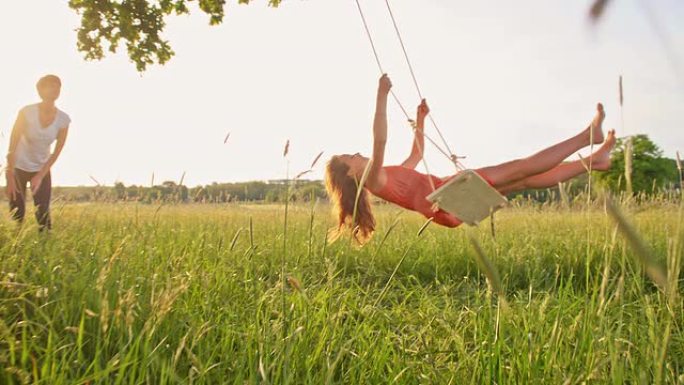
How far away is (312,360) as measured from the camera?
169 centimetres

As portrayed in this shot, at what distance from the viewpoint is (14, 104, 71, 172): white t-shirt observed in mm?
5016

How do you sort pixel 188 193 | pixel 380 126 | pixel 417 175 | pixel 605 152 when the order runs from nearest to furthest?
pixel 380 126 < pixel 605 152 < pixel 417 175 < pixel 188 193

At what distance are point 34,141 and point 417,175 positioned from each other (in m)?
3.51

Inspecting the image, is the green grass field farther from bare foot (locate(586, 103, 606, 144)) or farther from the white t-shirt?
bare foot (locate(586, 103, 606, 144))

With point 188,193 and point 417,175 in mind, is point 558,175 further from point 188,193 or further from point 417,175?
point 188,193

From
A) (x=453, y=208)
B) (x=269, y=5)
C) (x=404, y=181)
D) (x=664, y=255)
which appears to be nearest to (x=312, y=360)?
(x=453, y=208)

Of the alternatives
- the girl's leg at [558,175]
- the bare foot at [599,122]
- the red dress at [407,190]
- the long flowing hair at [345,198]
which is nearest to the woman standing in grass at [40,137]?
the long flowing hair at [345,198]

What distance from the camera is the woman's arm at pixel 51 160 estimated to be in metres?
4.79

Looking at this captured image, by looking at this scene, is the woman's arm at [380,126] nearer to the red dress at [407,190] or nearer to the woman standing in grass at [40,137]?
the red dress at [407,190]

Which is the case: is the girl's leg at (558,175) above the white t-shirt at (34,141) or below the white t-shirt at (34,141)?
below

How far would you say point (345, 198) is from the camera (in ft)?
18.0

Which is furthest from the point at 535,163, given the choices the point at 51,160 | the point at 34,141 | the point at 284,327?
the point at 34,141

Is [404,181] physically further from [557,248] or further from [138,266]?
[138,266]

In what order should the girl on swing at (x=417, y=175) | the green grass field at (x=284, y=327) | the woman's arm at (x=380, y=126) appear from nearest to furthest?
1. the green grass field at (x=284, y=327)
2. the woman's arm at (x=380, y=126)
3. the girl on swing at (x=417, y=175)
